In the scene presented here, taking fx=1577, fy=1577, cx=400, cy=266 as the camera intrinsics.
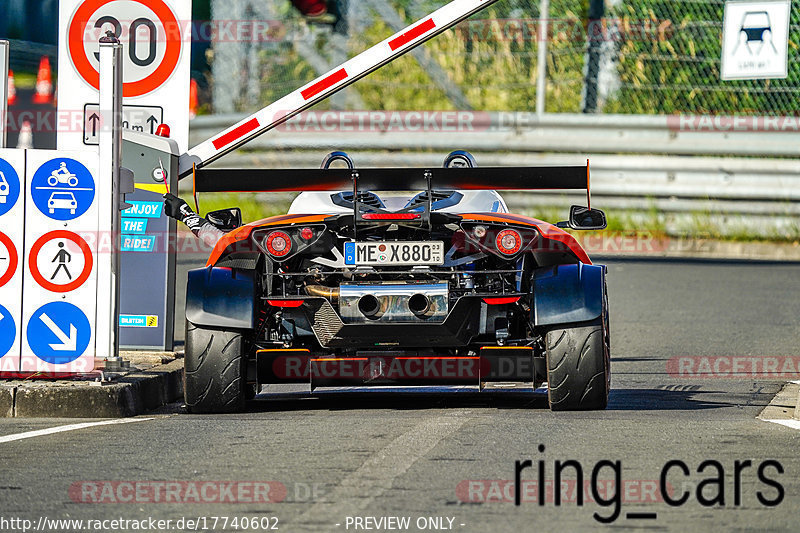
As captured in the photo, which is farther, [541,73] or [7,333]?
[541,73]

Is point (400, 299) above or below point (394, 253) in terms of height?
below

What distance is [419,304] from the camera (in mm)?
7496

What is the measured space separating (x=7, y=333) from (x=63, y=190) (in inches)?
32.0

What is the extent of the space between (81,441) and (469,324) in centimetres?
191

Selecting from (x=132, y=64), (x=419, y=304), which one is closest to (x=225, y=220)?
(x=419, y=304)

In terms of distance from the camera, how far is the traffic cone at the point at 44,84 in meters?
13.0

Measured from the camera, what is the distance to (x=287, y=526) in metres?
4.92

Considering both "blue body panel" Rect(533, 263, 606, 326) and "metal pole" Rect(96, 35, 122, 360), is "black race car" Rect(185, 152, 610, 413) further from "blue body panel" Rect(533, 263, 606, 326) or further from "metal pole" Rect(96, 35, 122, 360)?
"metal pole" Rect(96, 35, 122, 360)

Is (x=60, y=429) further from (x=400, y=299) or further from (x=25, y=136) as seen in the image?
(x=25, y=136)

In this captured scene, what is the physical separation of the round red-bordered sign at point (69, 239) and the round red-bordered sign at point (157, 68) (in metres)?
1.57

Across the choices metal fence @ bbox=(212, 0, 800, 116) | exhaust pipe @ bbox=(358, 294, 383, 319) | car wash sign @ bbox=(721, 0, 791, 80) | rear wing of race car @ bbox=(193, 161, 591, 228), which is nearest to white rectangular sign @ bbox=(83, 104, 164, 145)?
rear wing of race car @ bbox=(193, 161, 591, 228)

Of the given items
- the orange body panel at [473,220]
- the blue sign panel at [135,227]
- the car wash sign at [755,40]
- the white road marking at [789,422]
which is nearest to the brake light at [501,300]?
the orange body panel at [473,220]

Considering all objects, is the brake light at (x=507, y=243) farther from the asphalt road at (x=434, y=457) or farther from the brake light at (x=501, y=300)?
the asphalt road at (x=434, y=457)

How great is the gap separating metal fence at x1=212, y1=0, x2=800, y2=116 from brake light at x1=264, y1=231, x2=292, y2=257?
10385 millimetres
